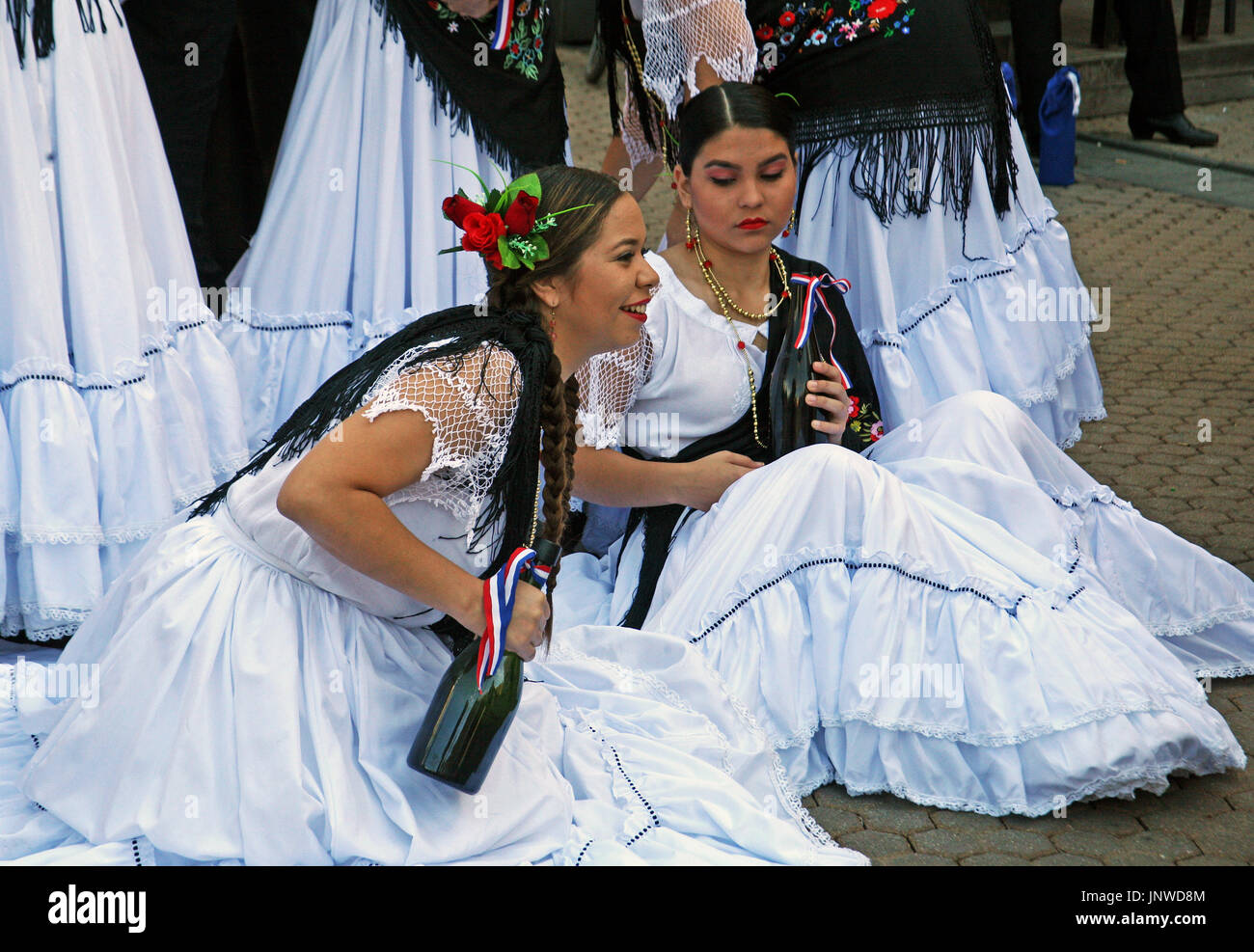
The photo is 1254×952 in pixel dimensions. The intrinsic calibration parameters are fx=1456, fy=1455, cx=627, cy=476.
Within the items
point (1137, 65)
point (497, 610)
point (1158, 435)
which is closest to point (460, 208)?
point (497, 610)

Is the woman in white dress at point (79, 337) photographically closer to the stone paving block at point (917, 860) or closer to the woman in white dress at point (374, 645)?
the woman in white dress at point (374, 645)

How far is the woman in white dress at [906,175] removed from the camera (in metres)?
3.63

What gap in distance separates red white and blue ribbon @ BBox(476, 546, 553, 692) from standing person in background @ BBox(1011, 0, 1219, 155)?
7.01m

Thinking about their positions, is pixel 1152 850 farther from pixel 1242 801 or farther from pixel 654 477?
pixel 654 477

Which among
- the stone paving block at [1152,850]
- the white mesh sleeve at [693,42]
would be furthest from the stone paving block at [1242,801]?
the white mesh sleeve at [693,42]

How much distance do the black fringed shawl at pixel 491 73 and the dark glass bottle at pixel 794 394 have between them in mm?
1157

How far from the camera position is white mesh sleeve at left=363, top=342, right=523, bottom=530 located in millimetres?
2098

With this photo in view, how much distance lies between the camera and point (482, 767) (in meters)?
2.17

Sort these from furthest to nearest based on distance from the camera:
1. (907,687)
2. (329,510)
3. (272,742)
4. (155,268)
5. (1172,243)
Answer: (1172,243) → (155,268) → (907,687) → (272,742) → (329,510)

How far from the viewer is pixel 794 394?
9.93 ft

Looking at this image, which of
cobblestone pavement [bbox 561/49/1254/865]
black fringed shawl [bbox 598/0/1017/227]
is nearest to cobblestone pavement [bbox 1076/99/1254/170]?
cobblestone pavement [bbox 561/49/1254/865]
